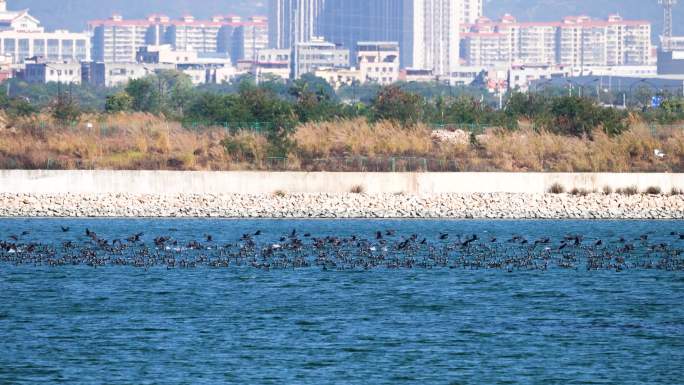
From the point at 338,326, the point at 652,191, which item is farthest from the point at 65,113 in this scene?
the point at 338,326

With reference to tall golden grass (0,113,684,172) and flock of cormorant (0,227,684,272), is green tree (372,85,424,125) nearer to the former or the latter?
tall golden grass (0,113,684,172)

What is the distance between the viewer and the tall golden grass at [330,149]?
6431 centimetres

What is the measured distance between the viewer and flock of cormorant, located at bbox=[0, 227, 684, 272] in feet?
142

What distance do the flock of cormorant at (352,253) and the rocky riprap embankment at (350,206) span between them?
25.1ft

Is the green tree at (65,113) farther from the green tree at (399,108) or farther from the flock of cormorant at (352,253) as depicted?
the flock of cormorant at (352,253)

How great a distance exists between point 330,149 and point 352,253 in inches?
893

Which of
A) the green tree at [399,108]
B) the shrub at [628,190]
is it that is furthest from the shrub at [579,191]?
the green tree at [399,108]

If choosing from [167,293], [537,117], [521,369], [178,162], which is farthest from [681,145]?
[521,369]

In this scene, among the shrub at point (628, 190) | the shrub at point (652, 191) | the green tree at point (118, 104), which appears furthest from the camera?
the green tree at point (118, 104)

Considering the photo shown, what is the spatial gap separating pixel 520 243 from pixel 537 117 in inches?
1102

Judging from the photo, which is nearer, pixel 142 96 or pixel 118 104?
pixel 118 104

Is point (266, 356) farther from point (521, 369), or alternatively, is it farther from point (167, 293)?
point (167, 293)

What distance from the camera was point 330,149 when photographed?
67312 millimetres

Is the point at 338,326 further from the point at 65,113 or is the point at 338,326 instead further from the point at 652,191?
the point at 65,113
